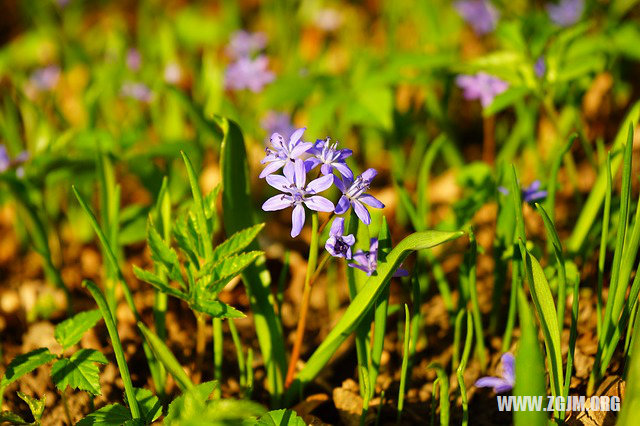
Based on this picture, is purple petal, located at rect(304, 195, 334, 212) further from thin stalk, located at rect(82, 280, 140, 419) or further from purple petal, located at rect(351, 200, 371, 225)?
thin stalk, located at rect(82, 280, 140, 419)

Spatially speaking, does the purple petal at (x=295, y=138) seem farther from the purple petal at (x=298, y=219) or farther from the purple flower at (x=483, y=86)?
the purple flower at (x=483, y=86)

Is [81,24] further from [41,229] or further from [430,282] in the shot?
[430,282]

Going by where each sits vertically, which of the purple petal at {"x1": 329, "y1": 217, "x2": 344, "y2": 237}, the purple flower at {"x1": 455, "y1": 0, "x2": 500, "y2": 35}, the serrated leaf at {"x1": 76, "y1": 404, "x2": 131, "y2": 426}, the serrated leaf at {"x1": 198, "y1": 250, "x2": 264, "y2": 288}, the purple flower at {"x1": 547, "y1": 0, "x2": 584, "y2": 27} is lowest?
the serrated leaf at {"x1": 76, "y1": 404, "x2": 131, "y2": 426}

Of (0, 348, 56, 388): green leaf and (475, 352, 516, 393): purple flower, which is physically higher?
(0, 348, 56, 388): green leaf

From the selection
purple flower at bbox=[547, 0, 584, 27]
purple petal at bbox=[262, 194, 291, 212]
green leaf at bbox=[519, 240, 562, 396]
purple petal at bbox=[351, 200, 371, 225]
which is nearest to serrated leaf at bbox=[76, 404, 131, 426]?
purple petal at bbox=[262, 194, 291, 212]

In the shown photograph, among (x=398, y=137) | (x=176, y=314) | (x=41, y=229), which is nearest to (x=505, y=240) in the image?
(x=398, y=137)

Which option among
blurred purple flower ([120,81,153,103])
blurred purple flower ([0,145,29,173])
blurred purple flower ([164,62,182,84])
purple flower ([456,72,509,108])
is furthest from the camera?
blurred purple flower ([164,62,182,84])

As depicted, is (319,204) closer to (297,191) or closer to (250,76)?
(297,191)
